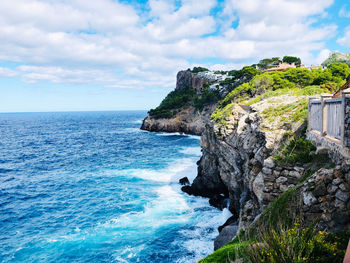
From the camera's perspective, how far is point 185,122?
279ft

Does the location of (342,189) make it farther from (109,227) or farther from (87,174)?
(87,174)

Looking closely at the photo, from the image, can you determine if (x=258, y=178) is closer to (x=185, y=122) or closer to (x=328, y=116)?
(x=328, y=116)

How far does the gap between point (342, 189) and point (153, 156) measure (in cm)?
4430

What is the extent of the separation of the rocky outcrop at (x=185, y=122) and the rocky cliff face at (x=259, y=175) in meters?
46.1

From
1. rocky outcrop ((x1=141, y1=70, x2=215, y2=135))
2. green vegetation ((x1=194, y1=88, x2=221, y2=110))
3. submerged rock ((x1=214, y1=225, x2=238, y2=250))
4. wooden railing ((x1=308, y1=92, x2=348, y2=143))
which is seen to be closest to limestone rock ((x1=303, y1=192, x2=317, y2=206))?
wooden railing ((x1=308, y1=92, x2=348, y2=143))

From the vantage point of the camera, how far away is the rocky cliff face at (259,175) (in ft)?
25.9

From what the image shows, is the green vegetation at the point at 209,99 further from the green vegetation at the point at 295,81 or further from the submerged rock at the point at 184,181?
the submerged rock at the point at 184,181

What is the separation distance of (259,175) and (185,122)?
7223cm

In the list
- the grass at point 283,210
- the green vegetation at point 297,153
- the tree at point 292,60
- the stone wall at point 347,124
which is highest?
the tree at point 292,60

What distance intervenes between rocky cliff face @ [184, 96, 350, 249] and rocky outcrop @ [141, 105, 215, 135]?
4607cm

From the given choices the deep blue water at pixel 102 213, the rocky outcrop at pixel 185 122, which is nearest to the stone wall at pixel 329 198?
the deep blue water at pixel 102 213

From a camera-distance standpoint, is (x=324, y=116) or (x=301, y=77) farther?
(x=301, y=77)

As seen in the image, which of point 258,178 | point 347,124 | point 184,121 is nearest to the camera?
point 347,124

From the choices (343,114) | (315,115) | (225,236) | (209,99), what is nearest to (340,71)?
(315,115)
